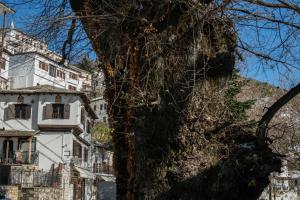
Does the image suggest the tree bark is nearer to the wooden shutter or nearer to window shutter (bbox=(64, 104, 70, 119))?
window shutter (bbox=(64, 104, 70, 119))

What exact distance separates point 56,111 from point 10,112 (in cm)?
423

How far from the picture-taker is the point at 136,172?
4.68 metres

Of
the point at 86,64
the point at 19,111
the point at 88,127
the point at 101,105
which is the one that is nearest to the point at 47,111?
the point at 19,111

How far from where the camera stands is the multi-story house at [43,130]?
119 feet

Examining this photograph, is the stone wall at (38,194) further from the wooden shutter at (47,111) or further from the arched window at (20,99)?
the arched window at (20,99)

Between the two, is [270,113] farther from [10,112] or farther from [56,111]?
[10,112]

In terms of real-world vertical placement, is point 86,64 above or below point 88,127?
below

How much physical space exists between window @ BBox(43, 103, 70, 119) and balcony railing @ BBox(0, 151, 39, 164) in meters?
3.51

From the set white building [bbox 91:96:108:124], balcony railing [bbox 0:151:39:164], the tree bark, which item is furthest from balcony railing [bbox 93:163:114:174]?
the tree bark

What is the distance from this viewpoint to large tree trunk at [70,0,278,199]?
439cm

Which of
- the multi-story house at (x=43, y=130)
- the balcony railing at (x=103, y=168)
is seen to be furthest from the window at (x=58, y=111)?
the balcony railing at (x=103, y=168)

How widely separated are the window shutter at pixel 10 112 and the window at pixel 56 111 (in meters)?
2.93

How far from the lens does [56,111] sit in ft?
123

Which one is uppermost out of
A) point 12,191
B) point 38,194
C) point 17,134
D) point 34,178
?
point 17,134
